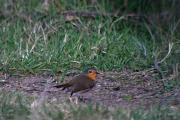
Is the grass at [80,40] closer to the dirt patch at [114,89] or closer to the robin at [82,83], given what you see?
the dirt patch at [114,89]

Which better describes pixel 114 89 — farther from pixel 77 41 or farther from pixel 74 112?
pixel 74 112

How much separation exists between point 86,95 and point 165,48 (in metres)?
2.14

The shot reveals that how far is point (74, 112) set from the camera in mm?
5980

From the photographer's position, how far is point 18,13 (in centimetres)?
1062

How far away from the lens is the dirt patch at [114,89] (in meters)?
7.21

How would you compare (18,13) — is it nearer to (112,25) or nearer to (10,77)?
(112,25)

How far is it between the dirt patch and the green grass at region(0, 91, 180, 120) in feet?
2.08

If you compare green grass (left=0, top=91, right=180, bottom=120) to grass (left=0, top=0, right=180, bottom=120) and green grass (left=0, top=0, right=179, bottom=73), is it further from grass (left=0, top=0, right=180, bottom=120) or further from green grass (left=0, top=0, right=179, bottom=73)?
green grass (left=0, top=0, right=179, bottom=73)

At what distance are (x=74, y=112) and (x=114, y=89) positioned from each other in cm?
199

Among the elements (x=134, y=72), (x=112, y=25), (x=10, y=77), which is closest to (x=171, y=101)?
(x=134, y=72)

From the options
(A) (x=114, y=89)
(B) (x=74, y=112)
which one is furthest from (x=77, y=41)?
(B) (x=74, y=112)

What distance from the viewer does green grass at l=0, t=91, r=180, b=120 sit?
588 cm

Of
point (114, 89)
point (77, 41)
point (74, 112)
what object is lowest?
point (114, 89)

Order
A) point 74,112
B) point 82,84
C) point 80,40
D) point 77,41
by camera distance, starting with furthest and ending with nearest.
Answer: point 80,40
point 77,41
point 82,84
point 74,112
